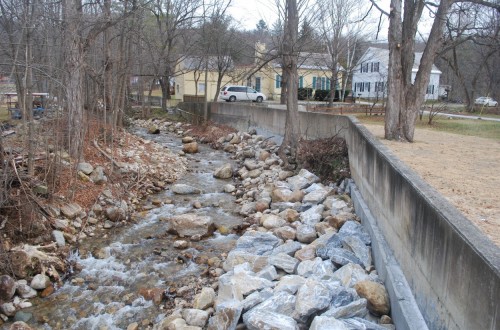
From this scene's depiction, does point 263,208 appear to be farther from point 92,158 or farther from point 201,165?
point 201,165

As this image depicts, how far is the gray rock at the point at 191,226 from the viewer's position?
8.75 m

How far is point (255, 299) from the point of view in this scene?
5371 mm

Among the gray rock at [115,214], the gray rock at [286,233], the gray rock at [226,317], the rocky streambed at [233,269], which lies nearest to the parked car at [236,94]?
the rocky streambed at [233,269]

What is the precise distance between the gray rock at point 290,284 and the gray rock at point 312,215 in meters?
2.61

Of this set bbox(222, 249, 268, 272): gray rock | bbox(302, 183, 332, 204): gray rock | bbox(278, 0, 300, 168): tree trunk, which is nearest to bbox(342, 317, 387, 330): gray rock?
bbox(222, 249, 268, 272): gray rock

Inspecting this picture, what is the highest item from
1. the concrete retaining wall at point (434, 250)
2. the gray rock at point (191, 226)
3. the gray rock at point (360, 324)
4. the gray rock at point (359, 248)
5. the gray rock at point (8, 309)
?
the concrete retaining wall at point (434, 250)

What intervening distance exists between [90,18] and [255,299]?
988 cm

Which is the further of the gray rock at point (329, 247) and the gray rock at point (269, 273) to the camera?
the gray rock at point (329, 247)

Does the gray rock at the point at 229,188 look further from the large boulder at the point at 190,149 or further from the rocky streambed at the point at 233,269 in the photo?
the large boulder at the point at 190,149

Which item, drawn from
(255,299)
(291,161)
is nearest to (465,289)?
(255,299)

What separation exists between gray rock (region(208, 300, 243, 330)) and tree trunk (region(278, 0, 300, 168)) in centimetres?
812

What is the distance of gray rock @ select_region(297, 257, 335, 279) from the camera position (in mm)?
5928

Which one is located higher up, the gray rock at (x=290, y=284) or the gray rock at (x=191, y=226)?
the gray rock at (x=290, y=284)

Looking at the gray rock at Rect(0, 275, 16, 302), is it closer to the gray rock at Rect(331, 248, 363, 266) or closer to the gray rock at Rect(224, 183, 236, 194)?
the gray rock at Rect(331, 248, 363, 266)
